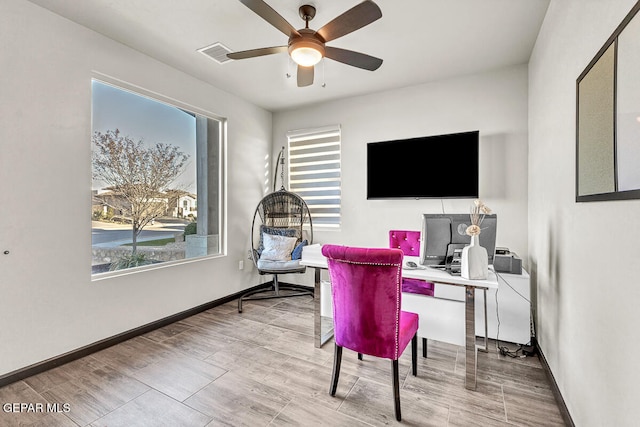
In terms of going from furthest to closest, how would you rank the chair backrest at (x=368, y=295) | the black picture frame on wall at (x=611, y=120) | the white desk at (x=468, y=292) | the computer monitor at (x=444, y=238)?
1. the computer monitor at (x=444, y=238)
2. the white desk at (x=468, y=292)
3. the chair backrest at (x=368, y=295)
4. the black picture frame on wall at (x=611, y=120)

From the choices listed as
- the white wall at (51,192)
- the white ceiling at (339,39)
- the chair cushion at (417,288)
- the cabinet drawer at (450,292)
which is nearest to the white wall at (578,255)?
the white ceiling at (339,39)

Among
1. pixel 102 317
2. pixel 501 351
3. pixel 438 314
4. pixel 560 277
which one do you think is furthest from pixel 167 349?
pixel 560 277

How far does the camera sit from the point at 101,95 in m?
2.63

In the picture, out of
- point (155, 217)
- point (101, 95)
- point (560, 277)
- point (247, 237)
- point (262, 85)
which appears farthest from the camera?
point (247, 237)

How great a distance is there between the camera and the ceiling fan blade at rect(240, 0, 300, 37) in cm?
171

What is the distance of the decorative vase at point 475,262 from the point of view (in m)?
1.90

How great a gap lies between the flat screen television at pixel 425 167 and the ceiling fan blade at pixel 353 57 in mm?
1368

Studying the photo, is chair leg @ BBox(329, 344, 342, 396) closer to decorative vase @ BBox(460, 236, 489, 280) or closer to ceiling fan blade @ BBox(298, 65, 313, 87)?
decorative vase @ BBox(460, 236, 489, 280)

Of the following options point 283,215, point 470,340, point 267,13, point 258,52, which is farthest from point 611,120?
point 283,215

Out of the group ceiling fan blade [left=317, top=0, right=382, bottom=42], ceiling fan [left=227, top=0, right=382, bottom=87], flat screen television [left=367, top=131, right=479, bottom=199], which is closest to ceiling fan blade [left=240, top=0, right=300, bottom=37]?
ceiling fan [left=227, top=0, right=382, bottom=87]

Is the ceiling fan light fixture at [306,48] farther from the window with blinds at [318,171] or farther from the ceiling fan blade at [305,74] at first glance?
the window with blinds at [318,171]

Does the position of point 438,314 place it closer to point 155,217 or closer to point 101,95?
point 155,217

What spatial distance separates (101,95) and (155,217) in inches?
48.1

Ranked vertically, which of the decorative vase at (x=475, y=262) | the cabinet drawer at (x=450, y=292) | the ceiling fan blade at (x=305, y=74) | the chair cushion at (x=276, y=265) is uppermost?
the ceiling fan blade at (x=305, y=74)
